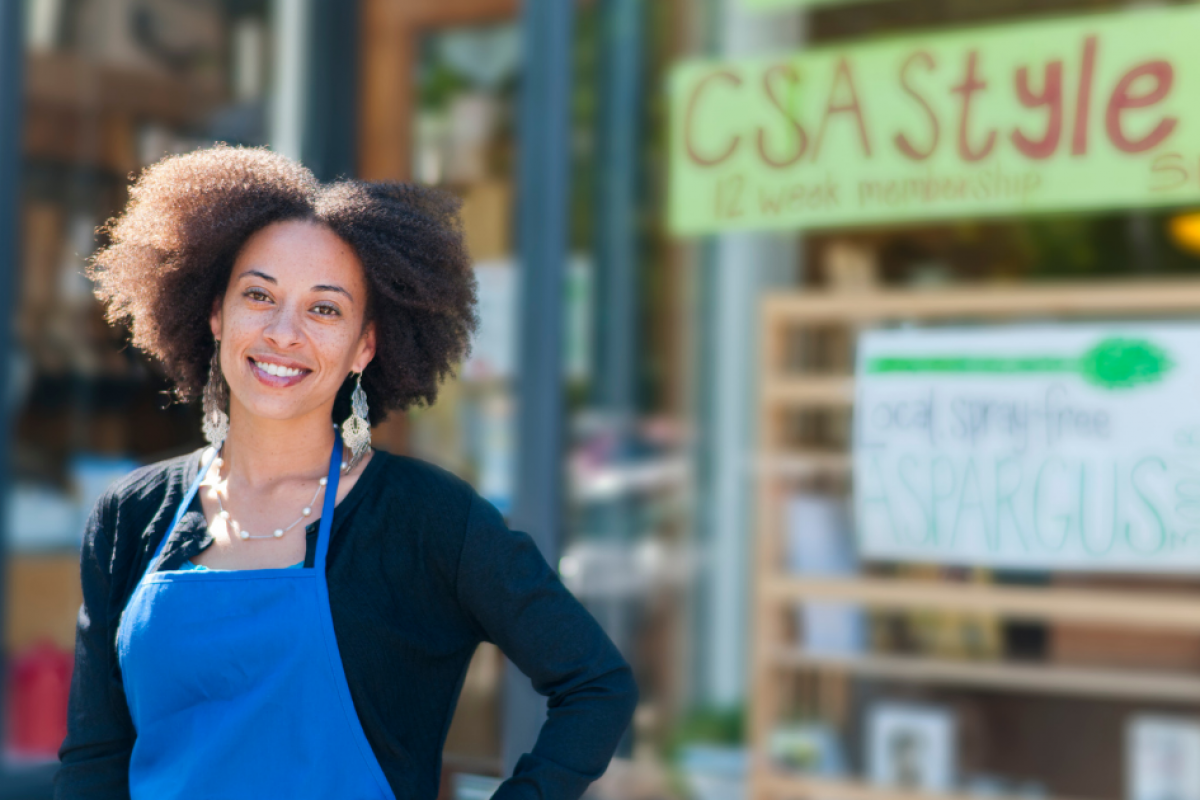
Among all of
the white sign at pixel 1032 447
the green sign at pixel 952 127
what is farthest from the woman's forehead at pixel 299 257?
the white sign at pixel 1032 447

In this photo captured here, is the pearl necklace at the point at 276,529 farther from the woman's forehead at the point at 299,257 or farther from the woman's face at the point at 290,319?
the woman's forehead at the point at 299,257

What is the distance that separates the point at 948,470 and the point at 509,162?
63.2 inches

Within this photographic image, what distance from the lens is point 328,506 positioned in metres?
1.68

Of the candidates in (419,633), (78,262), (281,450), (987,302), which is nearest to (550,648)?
(419,633)

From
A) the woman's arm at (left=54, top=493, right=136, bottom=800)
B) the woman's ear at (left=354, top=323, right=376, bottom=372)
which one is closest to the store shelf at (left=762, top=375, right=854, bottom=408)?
the woman's ear at (left=354, top=323, right=376, bottom=372)

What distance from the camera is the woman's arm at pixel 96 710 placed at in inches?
66.9

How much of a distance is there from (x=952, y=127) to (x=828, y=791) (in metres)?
1.67

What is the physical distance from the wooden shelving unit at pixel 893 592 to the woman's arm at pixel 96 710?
195 cm

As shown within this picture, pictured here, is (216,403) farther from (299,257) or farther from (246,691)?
(246,691)

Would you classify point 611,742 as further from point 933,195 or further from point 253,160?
point 933,195

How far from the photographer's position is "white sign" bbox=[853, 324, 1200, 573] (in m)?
2.76

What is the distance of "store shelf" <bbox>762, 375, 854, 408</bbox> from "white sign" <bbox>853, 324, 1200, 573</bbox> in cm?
5

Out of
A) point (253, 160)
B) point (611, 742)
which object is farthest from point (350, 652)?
point (253, 160)

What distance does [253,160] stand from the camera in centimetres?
185
